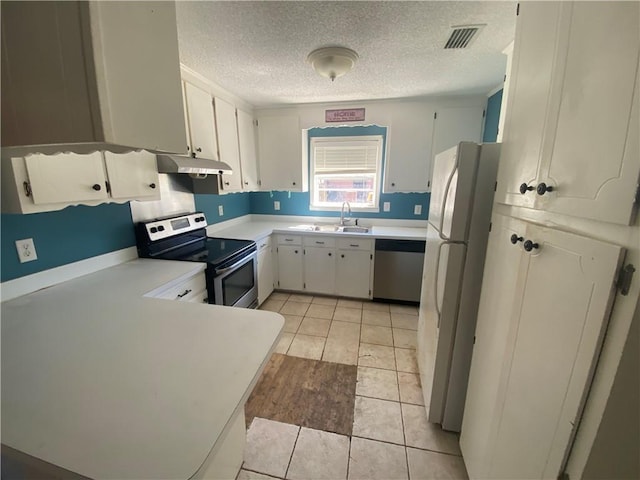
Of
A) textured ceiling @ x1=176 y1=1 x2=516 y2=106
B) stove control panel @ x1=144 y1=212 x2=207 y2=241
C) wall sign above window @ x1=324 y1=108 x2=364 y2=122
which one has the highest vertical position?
textured ceiling @ x1=176 y1=1 x2=516 y2=106

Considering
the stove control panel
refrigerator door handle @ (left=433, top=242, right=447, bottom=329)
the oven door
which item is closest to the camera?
refrigerator door handle @ (left=433, top=242, right=447, bottom=329)

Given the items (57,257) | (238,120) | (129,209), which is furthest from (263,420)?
(238,120)

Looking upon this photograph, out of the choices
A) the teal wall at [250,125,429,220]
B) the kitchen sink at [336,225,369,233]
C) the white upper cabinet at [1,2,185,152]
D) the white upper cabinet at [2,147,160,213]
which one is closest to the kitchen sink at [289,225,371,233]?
the kitchen sink at [336,225,369,233]

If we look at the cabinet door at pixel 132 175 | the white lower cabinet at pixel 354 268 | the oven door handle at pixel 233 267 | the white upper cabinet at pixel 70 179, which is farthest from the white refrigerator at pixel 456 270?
the cabinet door at pixel 132 175

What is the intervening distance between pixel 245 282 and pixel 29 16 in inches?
88.9

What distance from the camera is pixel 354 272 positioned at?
321 centimetres

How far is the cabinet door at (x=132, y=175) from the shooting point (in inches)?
59.9

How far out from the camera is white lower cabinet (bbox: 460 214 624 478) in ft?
2.09

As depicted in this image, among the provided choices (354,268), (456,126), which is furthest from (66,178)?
(456,126)

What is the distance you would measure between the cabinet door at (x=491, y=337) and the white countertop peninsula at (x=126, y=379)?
0.93 metres

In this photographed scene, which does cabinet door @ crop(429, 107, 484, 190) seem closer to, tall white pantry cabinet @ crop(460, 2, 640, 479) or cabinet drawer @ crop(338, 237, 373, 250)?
cabinet drawer @ crop(338, 237, 373, 250)

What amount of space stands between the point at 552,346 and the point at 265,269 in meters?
2.80

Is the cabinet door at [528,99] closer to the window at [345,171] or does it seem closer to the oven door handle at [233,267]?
the oven door handle at [233,267]

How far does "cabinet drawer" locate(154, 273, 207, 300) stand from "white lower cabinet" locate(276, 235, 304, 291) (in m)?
1.45
